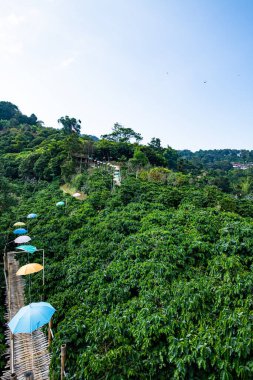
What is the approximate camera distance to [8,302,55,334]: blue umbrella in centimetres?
537

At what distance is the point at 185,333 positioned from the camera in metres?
4.91

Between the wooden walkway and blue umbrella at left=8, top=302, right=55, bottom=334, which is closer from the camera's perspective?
blue umbrella at left=8, top=302, right=55, bottom=334

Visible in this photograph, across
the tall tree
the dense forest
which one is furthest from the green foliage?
the dense forest

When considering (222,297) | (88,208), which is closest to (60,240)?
(88,208)

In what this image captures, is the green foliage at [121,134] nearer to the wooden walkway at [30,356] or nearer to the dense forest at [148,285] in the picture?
the dense forest at [148,285]

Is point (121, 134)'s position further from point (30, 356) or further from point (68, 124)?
point (30, 356)

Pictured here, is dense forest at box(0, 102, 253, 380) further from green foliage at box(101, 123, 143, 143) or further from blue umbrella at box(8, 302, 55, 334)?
green foliage at box(101, 123, 143, 143)

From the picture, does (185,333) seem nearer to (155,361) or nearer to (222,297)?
(155,361)

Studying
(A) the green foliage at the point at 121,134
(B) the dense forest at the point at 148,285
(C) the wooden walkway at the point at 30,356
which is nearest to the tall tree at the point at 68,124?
(A) the green foliage at the point at 121,134

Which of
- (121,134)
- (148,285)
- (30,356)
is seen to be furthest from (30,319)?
(121,134)

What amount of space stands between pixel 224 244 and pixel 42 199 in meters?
16.1

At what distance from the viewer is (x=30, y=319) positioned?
216 inches

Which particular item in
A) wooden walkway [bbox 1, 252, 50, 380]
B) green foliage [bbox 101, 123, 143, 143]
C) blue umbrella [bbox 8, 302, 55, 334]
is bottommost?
wooden walkway [bbox 1, 252, 50, 380]

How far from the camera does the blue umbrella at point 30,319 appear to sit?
17.6ft
